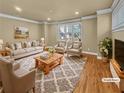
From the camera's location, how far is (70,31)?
8.10 meters

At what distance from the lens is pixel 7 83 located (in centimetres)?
192

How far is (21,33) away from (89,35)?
482 cm

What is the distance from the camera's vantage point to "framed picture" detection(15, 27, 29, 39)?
6.49 m

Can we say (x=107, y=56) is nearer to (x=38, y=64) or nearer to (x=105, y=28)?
(x=105, y=28)

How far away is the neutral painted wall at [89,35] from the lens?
6.33 m

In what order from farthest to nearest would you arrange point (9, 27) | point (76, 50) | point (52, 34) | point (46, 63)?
point (52, 34), point (9, 27), point (76, 50), point (46, 63)

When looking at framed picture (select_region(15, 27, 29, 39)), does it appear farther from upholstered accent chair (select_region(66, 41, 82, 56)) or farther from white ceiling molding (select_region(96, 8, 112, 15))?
white ceiling molding (select_region(96, 8, 112, 15))

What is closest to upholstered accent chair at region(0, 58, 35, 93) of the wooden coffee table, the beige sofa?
the wooden coffee table

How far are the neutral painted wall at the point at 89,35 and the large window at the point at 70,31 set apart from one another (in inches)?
31.6

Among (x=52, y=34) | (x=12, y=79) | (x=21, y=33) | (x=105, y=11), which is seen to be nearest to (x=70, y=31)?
(x=52, y=34)

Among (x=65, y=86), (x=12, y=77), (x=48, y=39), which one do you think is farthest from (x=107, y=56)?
(x=48, y=39)

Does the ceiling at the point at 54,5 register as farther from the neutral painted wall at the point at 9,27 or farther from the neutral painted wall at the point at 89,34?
the neutral painted wall at the point at 89,34

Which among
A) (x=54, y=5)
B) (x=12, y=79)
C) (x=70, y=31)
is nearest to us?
(x=12, y=79)

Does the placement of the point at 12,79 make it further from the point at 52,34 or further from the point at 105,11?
the point at 52,34
